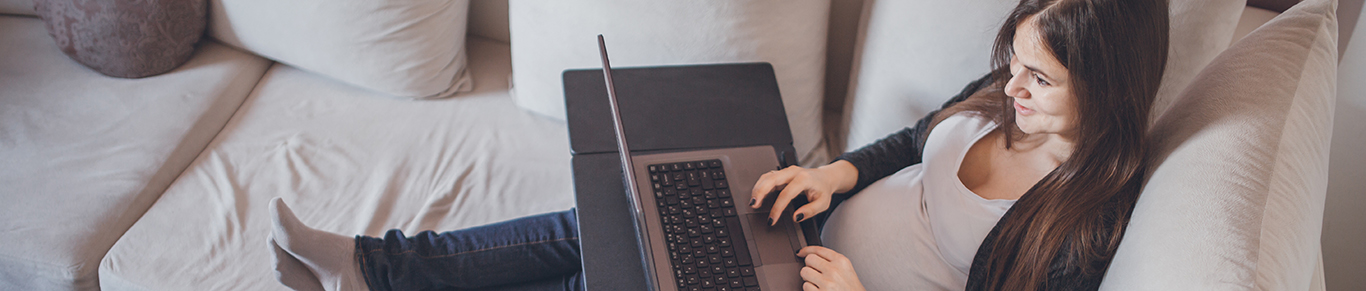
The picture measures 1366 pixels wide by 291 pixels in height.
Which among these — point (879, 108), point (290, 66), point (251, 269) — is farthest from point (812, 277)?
point (290, 66)

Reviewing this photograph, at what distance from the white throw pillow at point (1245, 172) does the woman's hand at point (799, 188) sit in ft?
1.09

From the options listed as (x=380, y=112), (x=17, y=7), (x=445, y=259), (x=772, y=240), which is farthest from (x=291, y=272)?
(x=17, y=7)

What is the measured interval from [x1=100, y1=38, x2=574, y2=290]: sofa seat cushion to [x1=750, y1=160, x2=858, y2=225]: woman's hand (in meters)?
0.47

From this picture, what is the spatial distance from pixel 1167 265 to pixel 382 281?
3.03ft

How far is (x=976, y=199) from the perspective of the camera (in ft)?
2.87

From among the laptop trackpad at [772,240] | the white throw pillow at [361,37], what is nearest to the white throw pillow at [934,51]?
the laptop trackpad at [772,240]

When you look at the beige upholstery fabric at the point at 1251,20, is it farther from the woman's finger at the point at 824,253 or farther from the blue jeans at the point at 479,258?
the blue jeans at the point at 479,258

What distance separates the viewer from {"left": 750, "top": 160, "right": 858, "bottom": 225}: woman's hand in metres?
0.92

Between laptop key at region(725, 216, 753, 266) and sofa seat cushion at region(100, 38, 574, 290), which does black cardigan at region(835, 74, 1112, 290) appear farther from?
sofa seat cushion at region(100, 38, 574, 290)

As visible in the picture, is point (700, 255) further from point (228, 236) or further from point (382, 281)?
point (228, 236)

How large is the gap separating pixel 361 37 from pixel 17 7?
2.48 feet

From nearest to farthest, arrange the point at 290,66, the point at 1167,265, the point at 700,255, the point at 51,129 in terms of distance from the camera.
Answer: the point at 1167,265
the point at 700,255
the point at 51,129
the point at 290,66

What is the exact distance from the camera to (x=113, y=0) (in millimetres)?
1330

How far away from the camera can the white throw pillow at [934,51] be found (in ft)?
3.17
